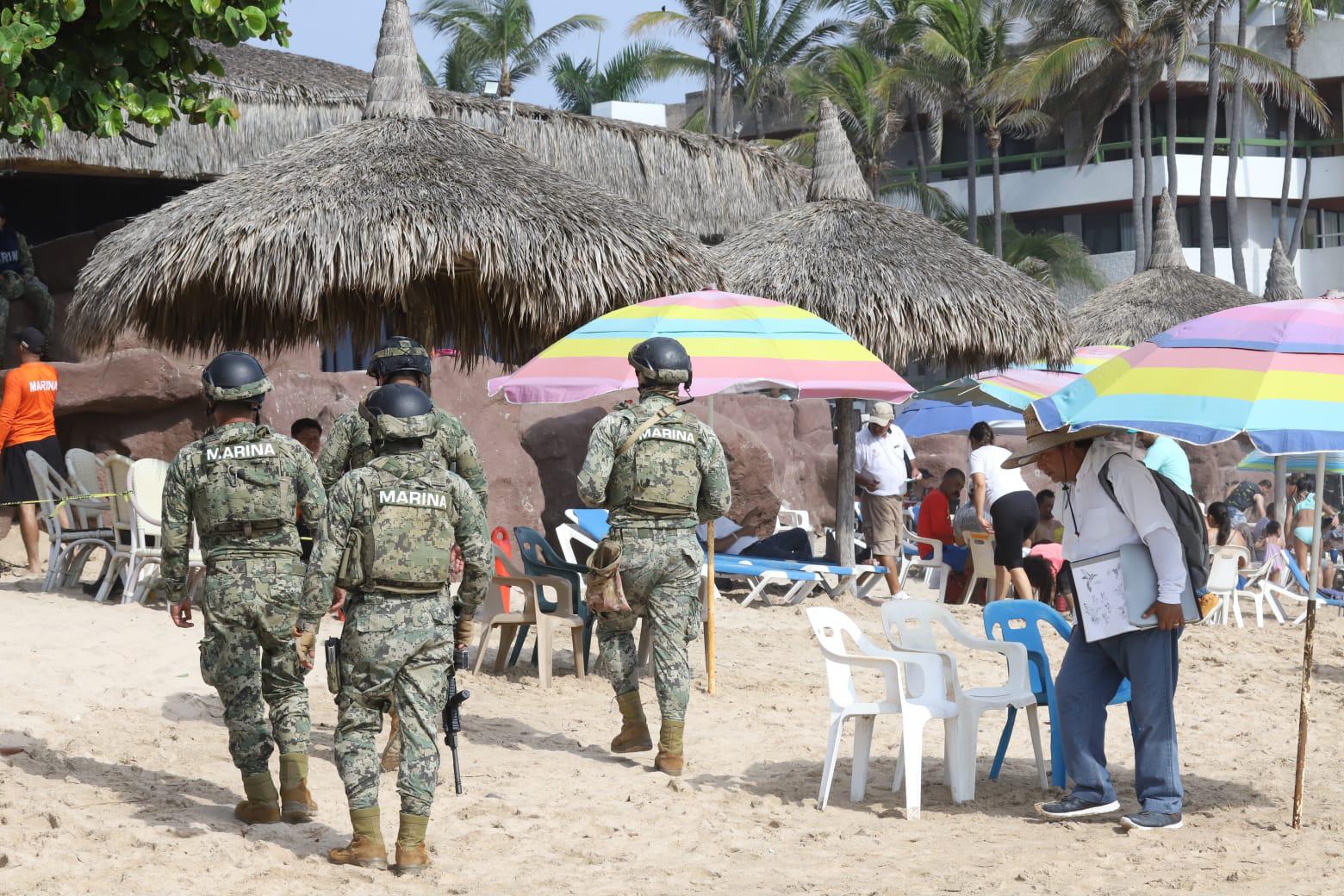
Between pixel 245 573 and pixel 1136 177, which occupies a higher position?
pixel 1136 177

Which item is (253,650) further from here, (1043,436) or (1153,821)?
(1153,821)

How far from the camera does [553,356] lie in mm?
7574

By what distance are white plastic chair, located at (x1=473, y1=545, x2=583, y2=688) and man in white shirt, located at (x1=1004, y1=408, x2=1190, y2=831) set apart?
10.3 feet

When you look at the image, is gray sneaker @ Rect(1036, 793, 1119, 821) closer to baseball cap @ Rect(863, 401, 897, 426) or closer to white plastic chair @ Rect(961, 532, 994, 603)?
white plastic chair @ Rect(961, 532, 994, 603)

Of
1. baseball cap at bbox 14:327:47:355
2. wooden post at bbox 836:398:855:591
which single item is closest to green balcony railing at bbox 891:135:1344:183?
wooden post at bbox 836:398:855:591

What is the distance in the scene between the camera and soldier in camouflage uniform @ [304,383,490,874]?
4.59 meters

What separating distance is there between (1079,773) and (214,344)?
6.38 metres

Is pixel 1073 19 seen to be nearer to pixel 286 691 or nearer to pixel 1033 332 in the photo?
pixel 1033 332

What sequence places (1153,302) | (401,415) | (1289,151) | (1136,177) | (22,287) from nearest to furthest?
(401,415) → (22,287) → (1153,302) → (1136,177) → (1289,151)

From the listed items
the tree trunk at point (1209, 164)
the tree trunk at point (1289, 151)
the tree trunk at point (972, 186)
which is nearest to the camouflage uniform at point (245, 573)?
the tree trunk at point (972, 186)

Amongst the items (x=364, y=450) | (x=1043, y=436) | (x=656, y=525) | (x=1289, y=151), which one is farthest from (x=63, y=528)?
(x=1289, y=151)

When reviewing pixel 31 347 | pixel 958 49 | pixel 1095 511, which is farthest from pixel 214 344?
pixel 958 49

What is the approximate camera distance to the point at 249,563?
5074 mm

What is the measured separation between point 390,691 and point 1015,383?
32.4ft
